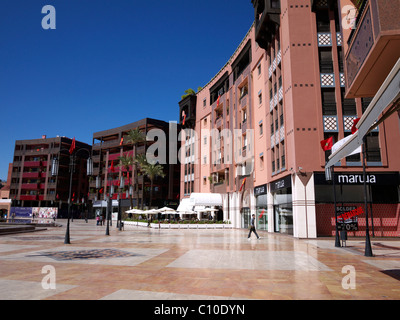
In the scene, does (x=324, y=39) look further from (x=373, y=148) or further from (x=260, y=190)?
(x=260, y=190)

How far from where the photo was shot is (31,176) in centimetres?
8831

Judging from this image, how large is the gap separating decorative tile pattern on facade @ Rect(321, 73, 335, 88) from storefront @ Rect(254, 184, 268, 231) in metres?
11.3

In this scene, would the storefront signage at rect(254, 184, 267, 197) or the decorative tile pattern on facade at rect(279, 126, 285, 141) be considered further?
the storefront signage at rect(254, 184, 267, 197)

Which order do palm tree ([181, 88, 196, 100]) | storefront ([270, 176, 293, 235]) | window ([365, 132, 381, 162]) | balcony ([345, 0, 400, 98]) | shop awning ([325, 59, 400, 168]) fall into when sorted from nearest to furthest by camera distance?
shop awning ([325, 59, 400, 168]) < balcony ([345, 0, 400, 98]) < window ([365, 132, 381, 162]) < storefront ([270, 176, 293, 235]) < palm tree ([181, 88, 196, 100])

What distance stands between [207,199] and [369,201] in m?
24.3

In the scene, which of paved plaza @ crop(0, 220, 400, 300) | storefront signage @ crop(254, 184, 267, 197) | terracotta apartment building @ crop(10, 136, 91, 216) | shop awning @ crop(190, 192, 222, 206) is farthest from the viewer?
terracotta apartment building @ crop(10, 136, 91, 216)

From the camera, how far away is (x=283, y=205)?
26547 millimetres

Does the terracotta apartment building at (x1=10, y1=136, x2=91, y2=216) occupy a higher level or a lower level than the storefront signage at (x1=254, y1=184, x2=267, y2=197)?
higher

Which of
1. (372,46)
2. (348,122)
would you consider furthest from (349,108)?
(372,46)

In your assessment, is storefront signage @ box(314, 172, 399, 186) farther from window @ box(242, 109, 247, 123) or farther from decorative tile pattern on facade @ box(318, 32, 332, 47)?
window @ box(242, 109, 247, 123)

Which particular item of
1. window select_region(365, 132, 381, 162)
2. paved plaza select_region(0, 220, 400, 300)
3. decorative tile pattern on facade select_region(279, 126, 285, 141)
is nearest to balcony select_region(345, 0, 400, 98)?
paved plaza select_region(0, 220, 400, 300)


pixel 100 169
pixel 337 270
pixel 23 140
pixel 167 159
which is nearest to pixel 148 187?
pixel 167 159

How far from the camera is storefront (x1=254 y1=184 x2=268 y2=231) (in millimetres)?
31125
